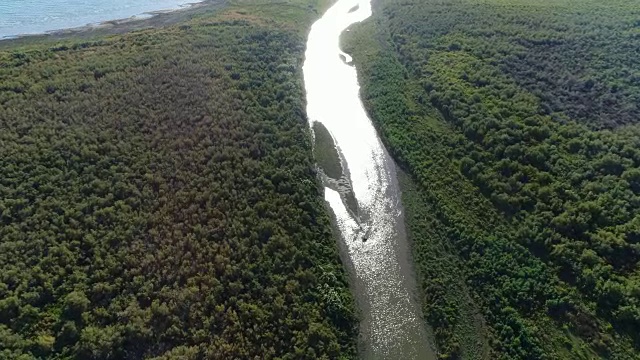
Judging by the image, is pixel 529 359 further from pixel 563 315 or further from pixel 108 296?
pixel 108 296

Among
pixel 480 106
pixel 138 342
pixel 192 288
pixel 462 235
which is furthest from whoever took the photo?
pixel 480 106

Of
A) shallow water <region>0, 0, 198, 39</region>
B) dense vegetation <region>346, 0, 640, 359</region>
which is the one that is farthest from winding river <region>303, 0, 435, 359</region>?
shallow water <region>0, 0, 198, 39</region>

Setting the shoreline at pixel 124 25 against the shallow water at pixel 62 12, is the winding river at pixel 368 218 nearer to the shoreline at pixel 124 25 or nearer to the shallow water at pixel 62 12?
the shoreline at pixel 124 25

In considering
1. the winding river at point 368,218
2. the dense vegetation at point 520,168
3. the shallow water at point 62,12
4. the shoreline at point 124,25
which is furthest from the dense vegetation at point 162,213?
the shallow water at point 62,12

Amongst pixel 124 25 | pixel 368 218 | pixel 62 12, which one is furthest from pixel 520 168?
pixel 62 12

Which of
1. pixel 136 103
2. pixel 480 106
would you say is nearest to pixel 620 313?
pixel 480 106

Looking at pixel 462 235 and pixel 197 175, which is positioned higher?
pixel 197 175

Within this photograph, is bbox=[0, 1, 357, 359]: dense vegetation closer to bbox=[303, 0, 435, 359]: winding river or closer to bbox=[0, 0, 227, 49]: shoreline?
bbox=[303, 0, 435, 359]: winding river
